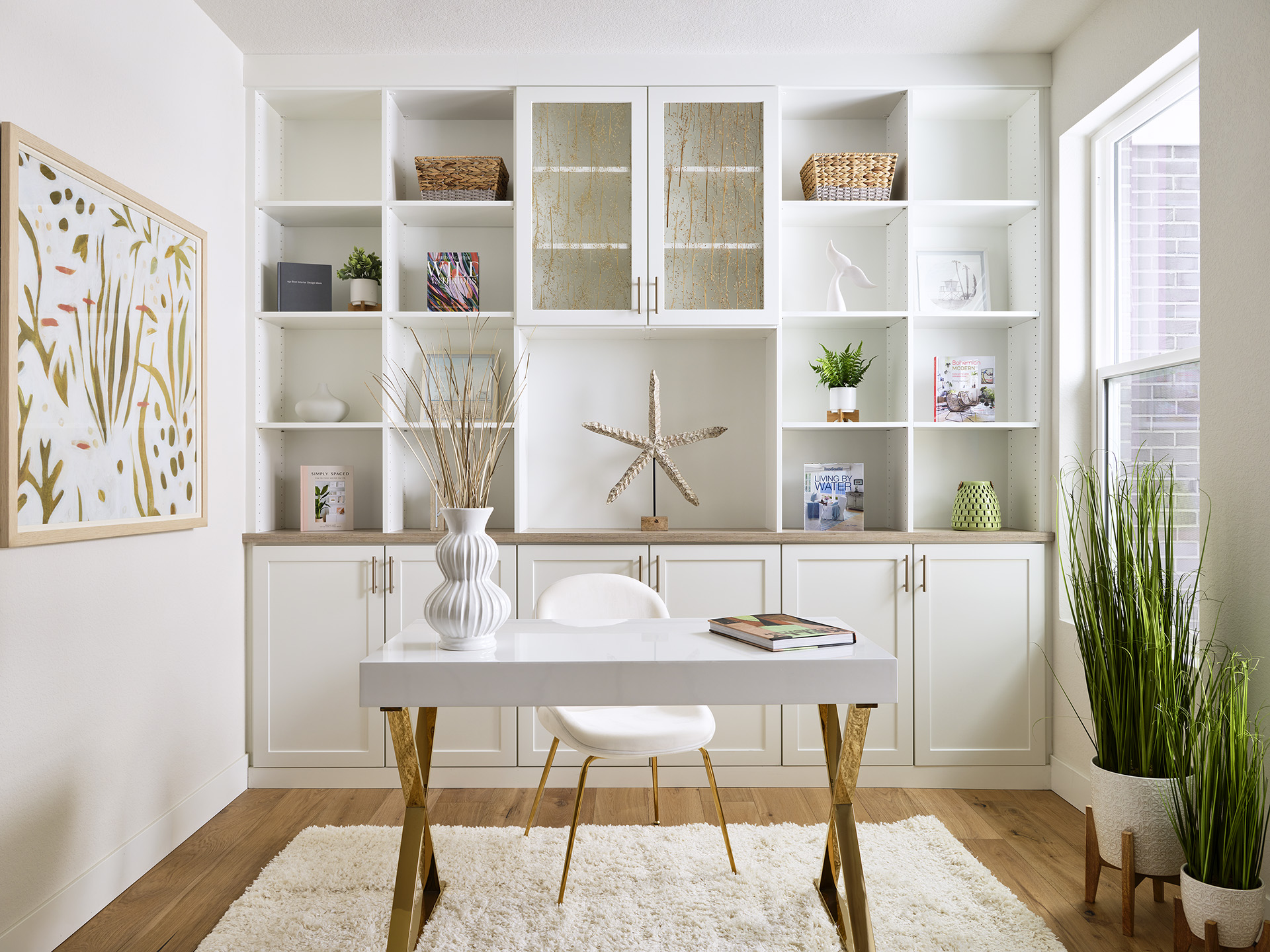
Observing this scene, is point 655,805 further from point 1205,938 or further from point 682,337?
point 682,337

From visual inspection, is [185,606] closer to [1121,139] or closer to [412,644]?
[412,644]

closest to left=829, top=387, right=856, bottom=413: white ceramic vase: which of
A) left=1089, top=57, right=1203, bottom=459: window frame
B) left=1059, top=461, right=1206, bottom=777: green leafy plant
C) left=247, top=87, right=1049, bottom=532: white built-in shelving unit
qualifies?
left=247, top=87, right=1049, bottom=532: white built-in shelving unit

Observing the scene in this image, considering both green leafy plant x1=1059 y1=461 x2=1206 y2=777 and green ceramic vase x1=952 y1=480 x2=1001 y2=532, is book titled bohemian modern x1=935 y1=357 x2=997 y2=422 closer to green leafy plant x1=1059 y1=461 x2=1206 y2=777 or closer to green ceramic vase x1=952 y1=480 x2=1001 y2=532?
green ceramic vase x1=952 y1=480 x2=1001 y2=532

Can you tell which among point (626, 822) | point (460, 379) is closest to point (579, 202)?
point (460, 379)

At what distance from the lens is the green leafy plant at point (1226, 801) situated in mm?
1710

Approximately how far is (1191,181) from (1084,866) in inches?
76.6

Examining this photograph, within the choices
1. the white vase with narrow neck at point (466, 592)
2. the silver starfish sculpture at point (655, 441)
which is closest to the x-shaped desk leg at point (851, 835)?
the white vase with narrow neck at point (466, 592)

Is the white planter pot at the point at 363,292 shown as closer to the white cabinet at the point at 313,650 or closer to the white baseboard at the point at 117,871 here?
the white cabinet at the point at 313,650

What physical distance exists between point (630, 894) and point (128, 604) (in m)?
1.53

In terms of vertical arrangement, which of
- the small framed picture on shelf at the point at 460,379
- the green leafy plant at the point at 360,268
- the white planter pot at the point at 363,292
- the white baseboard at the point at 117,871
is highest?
the green leafy plant at the point at 360,268

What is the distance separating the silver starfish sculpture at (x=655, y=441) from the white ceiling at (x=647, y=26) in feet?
3.87

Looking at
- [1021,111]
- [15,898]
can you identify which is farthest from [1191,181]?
[15,898]

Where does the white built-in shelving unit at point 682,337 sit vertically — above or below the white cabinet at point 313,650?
above

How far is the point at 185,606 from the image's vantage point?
2.47 meters
